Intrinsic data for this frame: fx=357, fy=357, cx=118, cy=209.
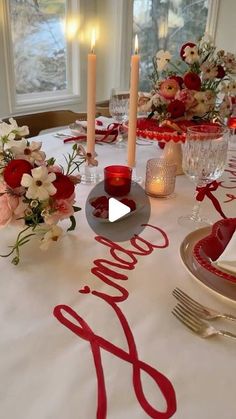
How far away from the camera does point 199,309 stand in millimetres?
553

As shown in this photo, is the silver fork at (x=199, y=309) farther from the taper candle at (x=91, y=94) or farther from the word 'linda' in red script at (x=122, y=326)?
the taper candle at (x=91, y=94)

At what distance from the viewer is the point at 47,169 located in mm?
665

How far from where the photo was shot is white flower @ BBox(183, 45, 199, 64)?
3.72ft

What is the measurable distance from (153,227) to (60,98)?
2540mm

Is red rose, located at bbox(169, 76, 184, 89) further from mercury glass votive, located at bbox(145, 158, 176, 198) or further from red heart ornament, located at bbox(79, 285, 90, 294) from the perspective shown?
red heart ornament, located at bbox(79, 285, 90, 294)

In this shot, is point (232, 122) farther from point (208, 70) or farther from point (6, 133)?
point (6, 133)

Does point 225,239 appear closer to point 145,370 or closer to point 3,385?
point 145,370

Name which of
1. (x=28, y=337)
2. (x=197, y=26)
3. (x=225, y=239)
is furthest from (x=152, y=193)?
(x=197, y=26)

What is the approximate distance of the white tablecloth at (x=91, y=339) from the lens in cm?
41

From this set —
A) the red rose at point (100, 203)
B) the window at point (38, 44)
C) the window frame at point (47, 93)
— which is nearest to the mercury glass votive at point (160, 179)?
the red rose at point (100, 203)

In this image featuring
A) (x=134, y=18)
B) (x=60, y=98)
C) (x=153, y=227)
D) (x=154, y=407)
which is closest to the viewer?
(x=154, y=407)

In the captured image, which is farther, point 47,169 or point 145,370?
point 47,169

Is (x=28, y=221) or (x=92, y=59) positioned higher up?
(x=92, y=59)
